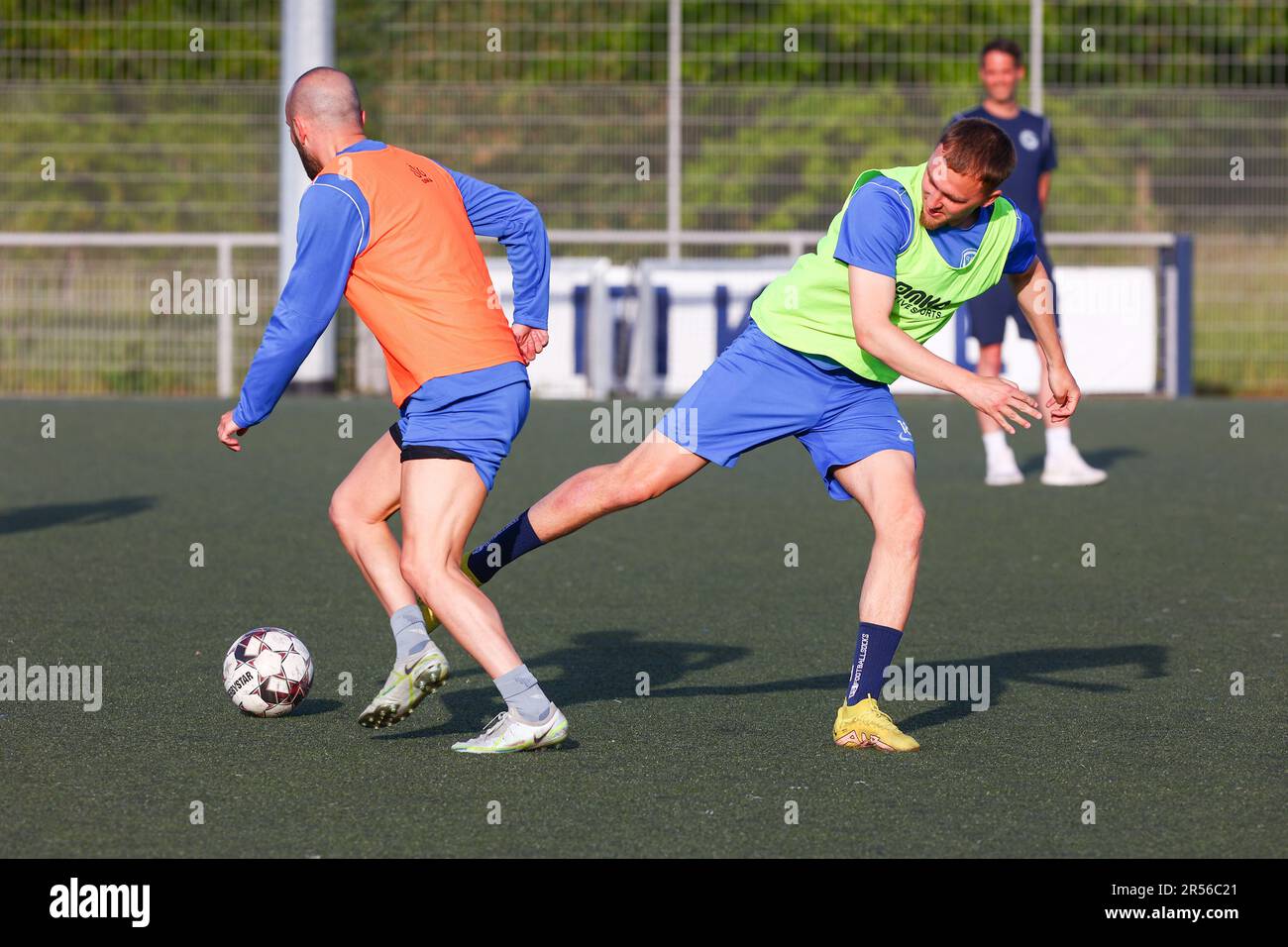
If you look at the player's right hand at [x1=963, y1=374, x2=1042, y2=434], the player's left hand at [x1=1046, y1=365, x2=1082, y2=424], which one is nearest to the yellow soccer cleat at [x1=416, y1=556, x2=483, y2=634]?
the player's right hand at [x1=963, y1=374, x2=1042, y2=434]

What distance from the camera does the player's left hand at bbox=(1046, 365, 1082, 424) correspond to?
5.37 m

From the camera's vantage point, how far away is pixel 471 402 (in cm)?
497

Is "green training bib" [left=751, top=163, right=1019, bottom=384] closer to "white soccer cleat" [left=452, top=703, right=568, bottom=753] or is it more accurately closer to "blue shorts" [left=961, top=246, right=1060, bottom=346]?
"white soccer cleat" [left=452, top=703, right=568, bottom=753]

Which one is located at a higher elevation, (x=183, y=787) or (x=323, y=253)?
(x=323, y=253)

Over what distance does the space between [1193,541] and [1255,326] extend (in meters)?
11.1

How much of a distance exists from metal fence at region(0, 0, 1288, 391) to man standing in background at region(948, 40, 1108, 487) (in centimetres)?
782

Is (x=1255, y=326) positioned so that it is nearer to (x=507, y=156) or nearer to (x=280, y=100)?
(x=507, y=156)

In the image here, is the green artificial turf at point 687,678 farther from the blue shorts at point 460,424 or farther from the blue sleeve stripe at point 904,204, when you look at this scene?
the blue sleeve stripe at point 904,204

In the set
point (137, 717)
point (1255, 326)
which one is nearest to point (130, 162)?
point (1255, 326)

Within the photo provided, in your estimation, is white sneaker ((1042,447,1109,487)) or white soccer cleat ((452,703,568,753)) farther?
white sneaker ((1042,447,1109,487))

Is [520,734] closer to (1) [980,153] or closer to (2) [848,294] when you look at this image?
(2) [848,294]

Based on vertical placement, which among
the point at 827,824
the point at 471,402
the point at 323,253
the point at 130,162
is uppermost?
the point at 130,162

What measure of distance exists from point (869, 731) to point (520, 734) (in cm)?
91

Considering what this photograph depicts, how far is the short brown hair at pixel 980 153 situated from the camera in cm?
491
